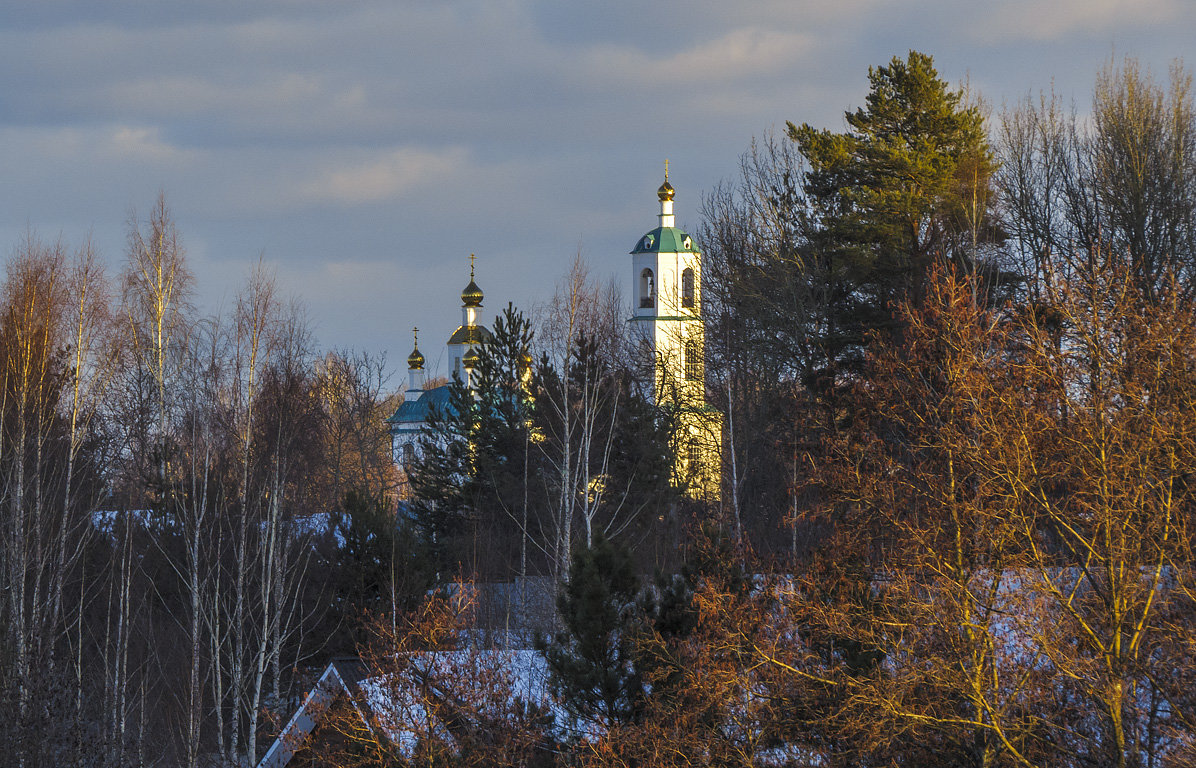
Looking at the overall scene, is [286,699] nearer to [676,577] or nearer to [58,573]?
[58,573]

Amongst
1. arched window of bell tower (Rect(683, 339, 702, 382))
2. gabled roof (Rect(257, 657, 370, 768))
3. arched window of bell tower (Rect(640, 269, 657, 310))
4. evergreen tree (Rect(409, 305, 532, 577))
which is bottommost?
gabled roof (Rect(257, 657, 370, 768))

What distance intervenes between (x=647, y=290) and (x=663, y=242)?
2422 mm

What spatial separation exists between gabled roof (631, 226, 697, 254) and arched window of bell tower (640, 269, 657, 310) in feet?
3.71

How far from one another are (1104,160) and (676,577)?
19563 mm

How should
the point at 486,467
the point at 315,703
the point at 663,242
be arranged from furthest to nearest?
the point at 663,242, the point at 486,467, the point at 315,703

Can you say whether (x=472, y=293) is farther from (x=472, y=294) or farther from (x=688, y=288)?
(x=688, y=288)

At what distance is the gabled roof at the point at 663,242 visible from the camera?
6488 cm

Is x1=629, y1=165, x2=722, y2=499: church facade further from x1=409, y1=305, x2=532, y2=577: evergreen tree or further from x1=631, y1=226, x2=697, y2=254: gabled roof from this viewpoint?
x1=631, y1=226, x2=697, y2=254: gabled roof

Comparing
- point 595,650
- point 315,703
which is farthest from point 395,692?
point 315,703

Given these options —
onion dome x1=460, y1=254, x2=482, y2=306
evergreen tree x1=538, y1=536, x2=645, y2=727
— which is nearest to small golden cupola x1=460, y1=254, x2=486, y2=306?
onion dome x1=460, y1=254, x2=482, y2=306

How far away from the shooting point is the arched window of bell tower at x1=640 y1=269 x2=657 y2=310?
6525 centimetres

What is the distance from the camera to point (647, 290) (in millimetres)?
65688

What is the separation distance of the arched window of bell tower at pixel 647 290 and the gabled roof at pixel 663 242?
113 cm

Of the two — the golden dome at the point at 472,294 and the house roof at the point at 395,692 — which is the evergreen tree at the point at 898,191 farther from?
the golden dome at the point at 472,294
